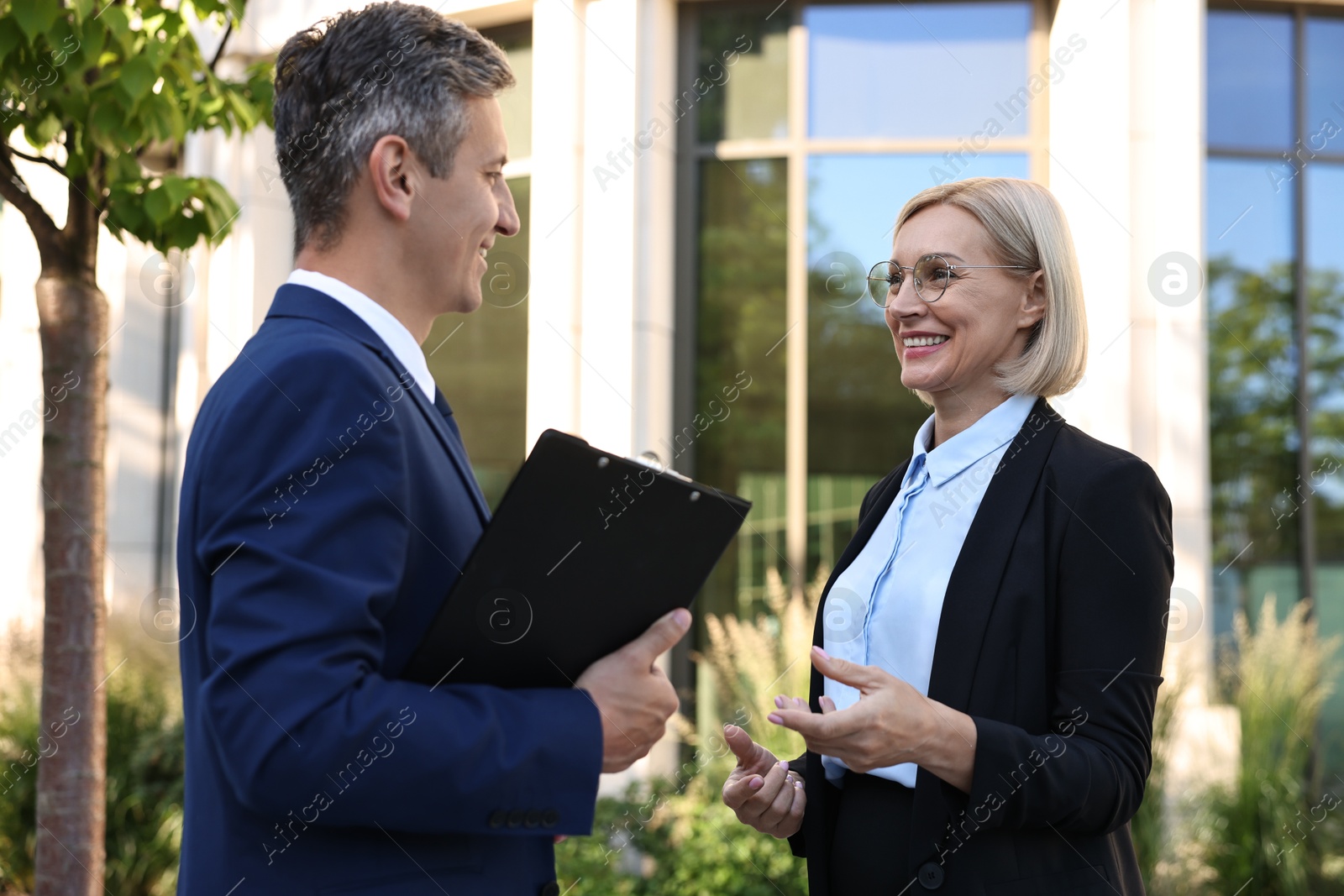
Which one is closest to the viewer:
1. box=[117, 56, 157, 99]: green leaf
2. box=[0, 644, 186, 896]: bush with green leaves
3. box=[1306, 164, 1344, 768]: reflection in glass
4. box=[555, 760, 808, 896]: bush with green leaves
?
box=[117, 56, 157, 99]: green leaf

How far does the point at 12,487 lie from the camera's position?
9484 millimetres

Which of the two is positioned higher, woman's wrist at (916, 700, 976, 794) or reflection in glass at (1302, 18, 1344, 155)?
reflection in glass at (1302, 18, 1344, 155)

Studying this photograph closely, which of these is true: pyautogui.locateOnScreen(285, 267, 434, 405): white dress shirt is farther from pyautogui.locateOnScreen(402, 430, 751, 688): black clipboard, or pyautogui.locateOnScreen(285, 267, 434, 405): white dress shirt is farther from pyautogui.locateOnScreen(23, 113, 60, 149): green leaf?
pyautogui.locateOnScreen(23, 113, 60, 149): green leaf

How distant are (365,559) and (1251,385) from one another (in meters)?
6.79

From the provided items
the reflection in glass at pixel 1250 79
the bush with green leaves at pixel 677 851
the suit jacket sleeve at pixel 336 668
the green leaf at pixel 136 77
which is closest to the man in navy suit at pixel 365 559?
the suit jacket sleeve at pixel 336 668

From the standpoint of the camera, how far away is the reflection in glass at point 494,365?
24.7 ft

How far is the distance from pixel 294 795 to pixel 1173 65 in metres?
6.56

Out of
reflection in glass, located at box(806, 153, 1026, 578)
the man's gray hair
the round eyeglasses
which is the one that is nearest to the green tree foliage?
the man's gray hair

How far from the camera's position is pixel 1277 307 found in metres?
7.00

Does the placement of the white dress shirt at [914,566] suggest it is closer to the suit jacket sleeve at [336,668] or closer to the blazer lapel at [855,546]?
the blazer lapel at [855,546]

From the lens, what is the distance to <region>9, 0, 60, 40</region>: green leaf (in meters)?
2.96

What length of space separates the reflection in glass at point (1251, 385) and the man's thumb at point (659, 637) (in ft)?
20.1

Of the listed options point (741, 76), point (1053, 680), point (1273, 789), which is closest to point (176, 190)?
point (1053, 680)

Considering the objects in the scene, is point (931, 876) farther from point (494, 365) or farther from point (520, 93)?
point (520, 93)
